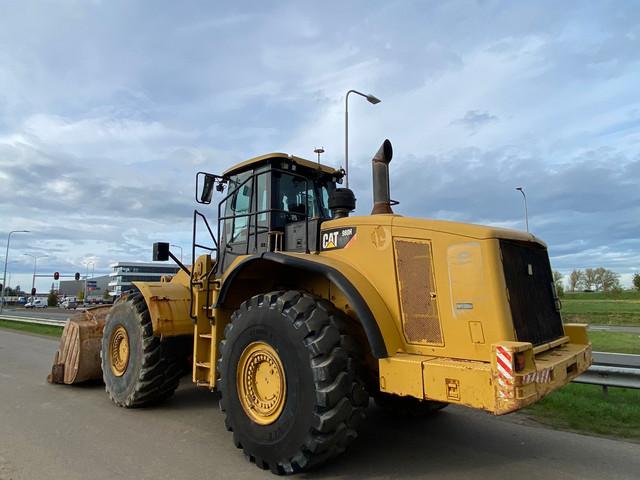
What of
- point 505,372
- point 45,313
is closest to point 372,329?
point 505,372

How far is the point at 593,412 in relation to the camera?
5.93 meters

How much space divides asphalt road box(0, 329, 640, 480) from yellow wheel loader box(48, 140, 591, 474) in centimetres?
46

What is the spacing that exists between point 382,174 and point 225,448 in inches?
124

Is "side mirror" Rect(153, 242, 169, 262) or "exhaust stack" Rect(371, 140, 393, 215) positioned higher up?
"exhaust stack" Rect(371, 140, 393, 215)

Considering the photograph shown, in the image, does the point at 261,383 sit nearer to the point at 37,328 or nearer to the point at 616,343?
the point at 616,343

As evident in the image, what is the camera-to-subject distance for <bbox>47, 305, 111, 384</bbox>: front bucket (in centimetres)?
732

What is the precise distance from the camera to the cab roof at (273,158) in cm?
567

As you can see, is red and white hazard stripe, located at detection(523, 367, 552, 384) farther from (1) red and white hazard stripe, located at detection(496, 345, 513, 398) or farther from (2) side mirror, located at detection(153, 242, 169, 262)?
(2) side mirror, located at detection(153, 242, 169, 262)

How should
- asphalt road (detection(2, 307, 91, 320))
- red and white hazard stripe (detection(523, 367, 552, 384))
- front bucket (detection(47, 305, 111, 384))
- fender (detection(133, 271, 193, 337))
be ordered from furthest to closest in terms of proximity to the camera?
asphalt road (detection(2, 307, 91, 320)) → front bucket (detection(47, 305, 111, 384)) → fender (detection(133, 271, 193, 337)) → red and white hazard stripe (detection(523, 367, 552, 384))

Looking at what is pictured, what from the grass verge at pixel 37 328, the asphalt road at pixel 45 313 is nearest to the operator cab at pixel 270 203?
the grass verge at pixel 37 328

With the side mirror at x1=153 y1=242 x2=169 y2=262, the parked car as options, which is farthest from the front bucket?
the parked car

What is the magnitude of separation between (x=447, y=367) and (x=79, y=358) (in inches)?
241

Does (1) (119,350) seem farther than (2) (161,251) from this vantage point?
Yes

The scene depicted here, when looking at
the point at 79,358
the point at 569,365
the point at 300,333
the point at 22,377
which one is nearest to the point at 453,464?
the point at 569,365
